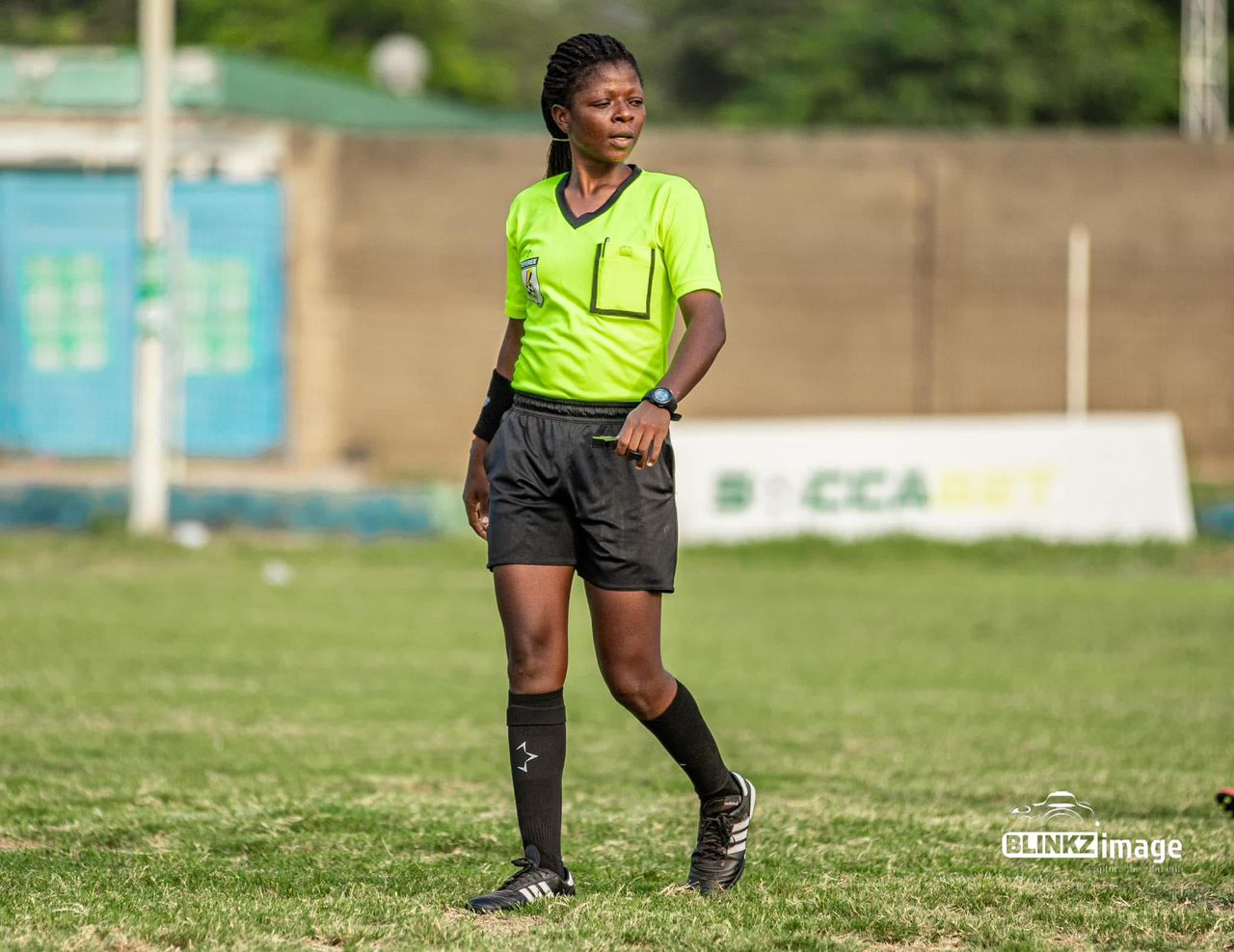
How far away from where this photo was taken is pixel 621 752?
8719mm

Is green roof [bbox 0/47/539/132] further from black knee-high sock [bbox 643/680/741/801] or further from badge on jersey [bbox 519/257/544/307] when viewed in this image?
black knee-high sock [bbox 643/680/741/801]

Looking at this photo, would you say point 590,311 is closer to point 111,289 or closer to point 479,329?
point 479,329

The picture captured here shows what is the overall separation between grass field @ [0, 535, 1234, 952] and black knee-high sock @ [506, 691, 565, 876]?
0.22 metres

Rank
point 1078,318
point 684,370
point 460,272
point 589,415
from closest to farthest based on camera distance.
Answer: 1. point 684,370
2. point 589,415
3. point 1078,318
4. point 460,272

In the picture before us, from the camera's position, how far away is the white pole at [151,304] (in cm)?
1806

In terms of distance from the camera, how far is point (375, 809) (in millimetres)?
6656

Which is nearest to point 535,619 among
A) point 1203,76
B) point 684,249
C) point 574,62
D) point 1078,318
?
point 684,249

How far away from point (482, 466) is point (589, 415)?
19.9 inches

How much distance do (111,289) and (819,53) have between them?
17.7 metres

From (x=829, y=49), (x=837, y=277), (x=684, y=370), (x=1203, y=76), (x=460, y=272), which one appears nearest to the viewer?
(x=684, y=370)

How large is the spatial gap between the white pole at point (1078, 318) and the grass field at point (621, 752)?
4.72m

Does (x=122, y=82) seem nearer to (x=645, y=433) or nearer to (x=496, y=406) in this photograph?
(x=496, y=406)

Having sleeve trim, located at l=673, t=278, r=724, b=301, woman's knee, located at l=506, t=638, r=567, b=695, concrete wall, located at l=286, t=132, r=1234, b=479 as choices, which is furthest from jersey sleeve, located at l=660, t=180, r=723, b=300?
concrete wall, located at l=286, t=132, r=1234, b=479

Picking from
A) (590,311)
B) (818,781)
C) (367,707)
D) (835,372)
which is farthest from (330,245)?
(590,311)
